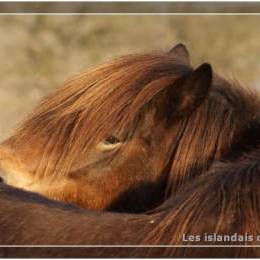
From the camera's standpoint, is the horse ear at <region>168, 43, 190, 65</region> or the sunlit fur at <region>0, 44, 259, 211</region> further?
the horse ear at <region>168, 43, 190, 65</region>

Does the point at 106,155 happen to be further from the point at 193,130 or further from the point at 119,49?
the point at 119,49

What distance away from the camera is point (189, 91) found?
2.26 metres

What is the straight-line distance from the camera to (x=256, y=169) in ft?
5.61

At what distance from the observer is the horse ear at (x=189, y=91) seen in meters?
2.23

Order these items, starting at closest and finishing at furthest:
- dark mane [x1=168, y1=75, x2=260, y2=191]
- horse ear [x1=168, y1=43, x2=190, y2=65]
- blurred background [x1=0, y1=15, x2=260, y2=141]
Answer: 1. dark mane [x1=168, y1=75, x2=260, y2=191]
2. blurred background [x1=0, y1=15, x2=260, y2=141]
3. horse ear [x1=168, y1=43, x2=190, y2=65]

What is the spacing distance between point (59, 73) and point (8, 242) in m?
1.39

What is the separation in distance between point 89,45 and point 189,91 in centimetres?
77

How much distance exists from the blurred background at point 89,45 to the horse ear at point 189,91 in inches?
10.8

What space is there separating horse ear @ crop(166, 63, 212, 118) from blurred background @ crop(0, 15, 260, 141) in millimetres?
273

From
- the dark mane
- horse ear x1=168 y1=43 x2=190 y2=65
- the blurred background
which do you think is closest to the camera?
the dark mane

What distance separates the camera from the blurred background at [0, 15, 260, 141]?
2527mm

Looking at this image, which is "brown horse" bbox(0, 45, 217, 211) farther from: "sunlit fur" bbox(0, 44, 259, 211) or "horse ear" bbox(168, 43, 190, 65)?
"horse ear" bbox(168, 43, 190, 65)

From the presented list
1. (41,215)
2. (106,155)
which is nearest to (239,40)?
(106,155)

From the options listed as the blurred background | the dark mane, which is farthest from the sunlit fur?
the blurred background
